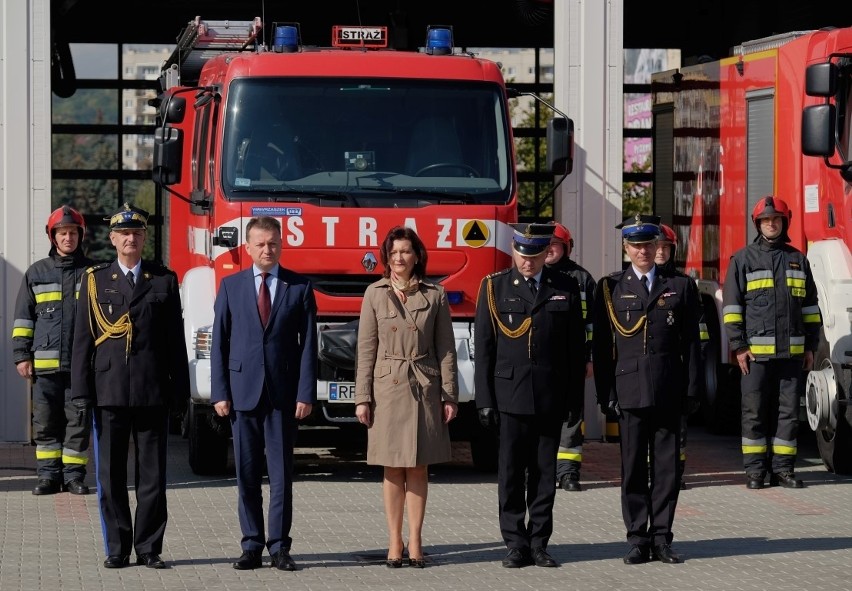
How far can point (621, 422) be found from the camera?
9.42 m

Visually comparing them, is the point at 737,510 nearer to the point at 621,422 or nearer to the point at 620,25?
the point at 621,422

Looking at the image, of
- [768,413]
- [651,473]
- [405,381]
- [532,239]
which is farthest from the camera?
[768,413]

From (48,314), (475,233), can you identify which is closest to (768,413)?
(475,233)

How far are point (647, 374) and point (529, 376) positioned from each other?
2.16 ft

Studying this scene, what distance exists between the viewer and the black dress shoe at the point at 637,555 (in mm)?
9125

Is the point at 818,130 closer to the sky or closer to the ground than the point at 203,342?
closer to the sky

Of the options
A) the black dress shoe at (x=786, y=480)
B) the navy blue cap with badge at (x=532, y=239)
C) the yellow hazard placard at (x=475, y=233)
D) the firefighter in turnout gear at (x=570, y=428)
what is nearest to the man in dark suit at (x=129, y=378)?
the navy blue cap with badge at (x=532, y=239)

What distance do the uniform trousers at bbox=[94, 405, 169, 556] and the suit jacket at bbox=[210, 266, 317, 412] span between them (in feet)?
1.27

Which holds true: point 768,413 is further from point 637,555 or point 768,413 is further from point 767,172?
point 637,555

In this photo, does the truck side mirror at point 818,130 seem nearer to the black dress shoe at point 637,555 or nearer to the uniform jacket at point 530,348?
the uniform jacket at point 530,348

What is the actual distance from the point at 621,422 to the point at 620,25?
640 centimetres

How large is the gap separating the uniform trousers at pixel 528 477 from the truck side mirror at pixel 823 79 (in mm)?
4005

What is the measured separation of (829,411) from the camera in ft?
40.5

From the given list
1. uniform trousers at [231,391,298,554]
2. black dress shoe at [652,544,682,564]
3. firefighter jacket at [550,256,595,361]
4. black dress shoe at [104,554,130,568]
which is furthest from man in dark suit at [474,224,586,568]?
firefighter jacket at [550,256,595,361]
